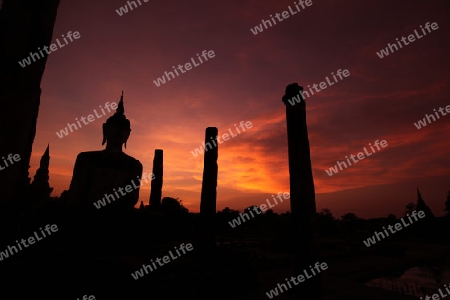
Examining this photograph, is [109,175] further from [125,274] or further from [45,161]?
[45,161]

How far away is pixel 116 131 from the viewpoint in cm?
959

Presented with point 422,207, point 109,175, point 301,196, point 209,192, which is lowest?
point 422,207

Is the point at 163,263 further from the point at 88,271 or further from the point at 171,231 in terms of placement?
the point at 171,231

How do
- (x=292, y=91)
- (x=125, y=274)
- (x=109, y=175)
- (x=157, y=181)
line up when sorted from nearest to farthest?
(x=125, y=274) → (x=292, y=91) → (x=109, y=175) → (x=157, y=181)

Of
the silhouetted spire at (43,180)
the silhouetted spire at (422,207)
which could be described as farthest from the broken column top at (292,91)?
the silhouetted spire at (422,207)

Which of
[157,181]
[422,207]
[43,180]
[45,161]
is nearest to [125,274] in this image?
[157,181]

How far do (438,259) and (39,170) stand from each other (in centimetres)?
3786

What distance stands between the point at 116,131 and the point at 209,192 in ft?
14.3

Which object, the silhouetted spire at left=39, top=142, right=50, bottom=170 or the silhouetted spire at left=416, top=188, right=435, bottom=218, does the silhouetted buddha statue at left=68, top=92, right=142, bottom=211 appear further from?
the silhouetted spire at left=416, top=188, right=435, bottom=218

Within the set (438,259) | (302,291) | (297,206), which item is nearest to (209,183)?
(297,206)

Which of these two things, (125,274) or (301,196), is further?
(301,196)

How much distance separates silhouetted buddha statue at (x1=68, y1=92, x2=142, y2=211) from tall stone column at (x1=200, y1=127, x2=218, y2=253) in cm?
262

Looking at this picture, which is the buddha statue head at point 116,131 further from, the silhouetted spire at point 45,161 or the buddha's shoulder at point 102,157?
the silhouetted spire at point 45,161

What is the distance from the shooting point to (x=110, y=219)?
293 inches
